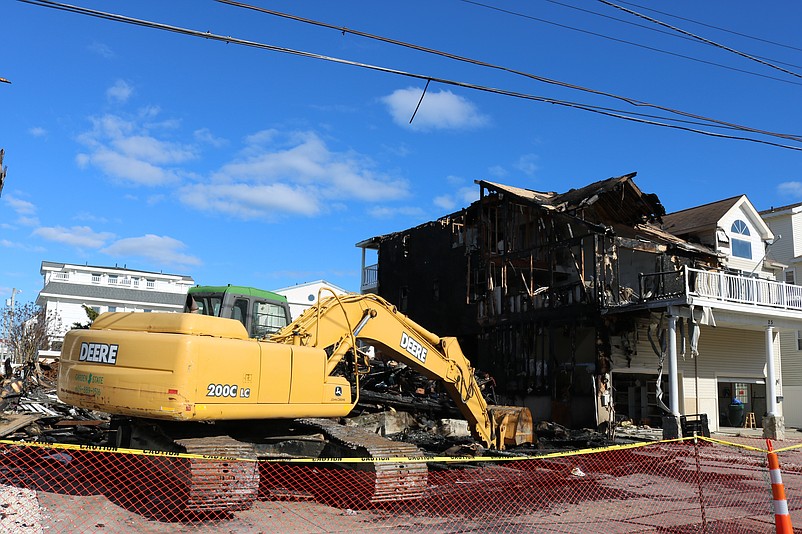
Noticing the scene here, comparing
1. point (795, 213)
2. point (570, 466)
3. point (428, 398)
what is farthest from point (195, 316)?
point (795, 213)

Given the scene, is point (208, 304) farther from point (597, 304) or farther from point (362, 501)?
point (597, 304)

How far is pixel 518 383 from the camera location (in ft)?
88.6

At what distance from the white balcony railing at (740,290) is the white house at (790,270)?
9782 millimetres

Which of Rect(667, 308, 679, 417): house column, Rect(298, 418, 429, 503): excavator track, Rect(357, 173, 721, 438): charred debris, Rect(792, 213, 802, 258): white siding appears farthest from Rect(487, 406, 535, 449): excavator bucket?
Rect(792, 213, 802, 258): white siding

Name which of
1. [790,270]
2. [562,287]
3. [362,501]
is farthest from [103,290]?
[362,501]

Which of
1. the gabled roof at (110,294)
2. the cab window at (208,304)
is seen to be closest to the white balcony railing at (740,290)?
the cab window at (208,304)

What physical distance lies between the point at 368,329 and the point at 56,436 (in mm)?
7936

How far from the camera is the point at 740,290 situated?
925 inches

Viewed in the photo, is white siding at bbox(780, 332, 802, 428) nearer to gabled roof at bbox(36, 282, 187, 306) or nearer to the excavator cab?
the excavator cab

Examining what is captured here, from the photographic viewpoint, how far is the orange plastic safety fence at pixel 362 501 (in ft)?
27.8

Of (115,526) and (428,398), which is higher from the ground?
(428,398)

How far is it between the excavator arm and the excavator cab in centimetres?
163

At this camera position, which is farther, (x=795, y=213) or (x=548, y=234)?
(x=795, y=213)

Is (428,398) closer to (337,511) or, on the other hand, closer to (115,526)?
(337,511)
